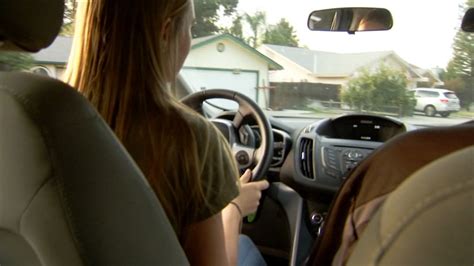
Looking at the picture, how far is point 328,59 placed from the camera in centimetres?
327

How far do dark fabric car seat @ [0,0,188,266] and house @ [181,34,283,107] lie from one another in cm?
205

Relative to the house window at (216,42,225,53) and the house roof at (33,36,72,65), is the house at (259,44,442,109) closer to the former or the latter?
the house window at (216,42,225,53)

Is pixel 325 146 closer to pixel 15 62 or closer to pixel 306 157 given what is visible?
pixel 306 157

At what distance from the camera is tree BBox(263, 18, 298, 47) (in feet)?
10.3

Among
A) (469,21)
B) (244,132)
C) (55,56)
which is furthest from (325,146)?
(55,56)

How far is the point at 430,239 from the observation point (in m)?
0.63

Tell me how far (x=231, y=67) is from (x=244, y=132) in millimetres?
500

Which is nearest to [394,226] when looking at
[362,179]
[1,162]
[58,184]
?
[362,179]

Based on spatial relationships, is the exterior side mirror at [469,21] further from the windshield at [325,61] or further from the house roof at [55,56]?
the house roof at [55,56]

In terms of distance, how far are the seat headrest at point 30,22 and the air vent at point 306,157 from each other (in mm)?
1920

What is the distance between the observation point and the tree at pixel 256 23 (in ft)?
10.1

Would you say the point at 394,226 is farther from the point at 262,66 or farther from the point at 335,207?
the point at 262,66

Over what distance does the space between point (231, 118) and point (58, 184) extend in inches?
80.1

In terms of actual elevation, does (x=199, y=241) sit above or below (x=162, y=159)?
below
